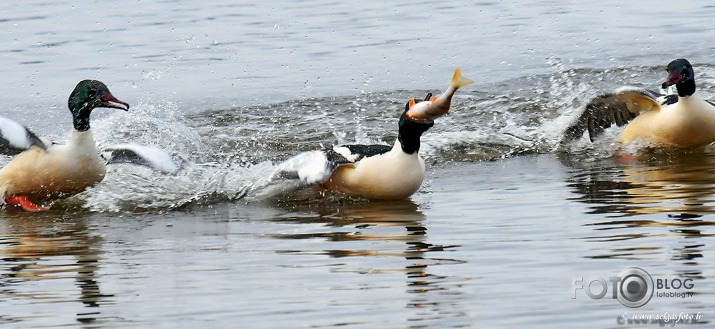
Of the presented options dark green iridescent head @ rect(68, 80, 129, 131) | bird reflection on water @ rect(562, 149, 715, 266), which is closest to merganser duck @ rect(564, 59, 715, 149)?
bird reflection on water @ rect(562, 149, 715, 266)

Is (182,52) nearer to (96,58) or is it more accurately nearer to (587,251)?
(96,58)

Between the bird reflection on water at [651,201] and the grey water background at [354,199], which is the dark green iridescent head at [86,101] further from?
the bird reflection on water at [651,201]

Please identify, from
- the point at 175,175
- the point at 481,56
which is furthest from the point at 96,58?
the point at 175,175

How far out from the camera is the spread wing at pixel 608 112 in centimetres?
1176

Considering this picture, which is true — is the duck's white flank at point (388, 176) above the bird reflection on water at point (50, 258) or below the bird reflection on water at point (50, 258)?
above

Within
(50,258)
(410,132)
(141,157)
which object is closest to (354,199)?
(410,132)

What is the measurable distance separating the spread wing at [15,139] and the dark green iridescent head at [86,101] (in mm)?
351

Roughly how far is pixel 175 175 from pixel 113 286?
337 centimetres

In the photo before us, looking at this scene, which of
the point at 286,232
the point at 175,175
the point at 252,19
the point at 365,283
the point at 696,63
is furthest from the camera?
the point at 252,19

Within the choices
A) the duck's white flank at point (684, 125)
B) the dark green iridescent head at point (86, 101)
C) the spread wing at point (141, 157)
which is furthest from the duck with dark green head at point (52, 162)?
the duck's white flank at point (684, 125)

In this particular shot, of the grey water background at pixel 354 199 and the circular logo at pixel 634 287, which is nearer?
the circular logo at pixel 634 287

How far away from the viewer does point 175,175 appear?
10195 mm

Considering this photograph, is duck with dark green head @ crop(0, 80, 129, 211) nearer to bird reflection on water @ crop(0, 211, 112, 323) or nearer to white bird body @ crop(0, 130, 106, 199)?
white bird body @ crop(0, 130, 106, 199)

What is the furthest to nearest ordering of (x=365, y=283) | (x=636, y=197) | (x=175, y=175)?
(x=175, y=175) → (x=636, y=197) → (x=365, y=283)
